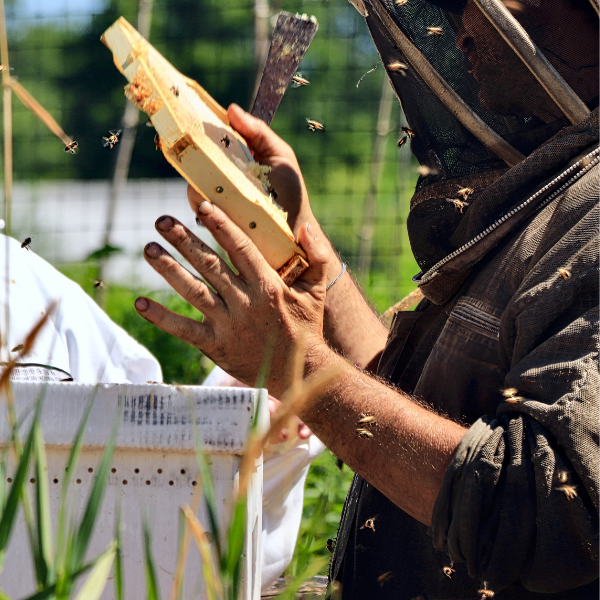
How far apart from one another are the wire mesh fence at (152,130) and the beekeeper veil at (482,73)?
255 cm

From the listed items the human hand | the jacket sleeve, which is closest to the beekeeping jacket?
the jacket sleeve

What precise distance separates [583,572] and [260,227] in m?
0.82

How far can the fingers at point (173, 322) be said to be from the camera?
1392 millimetres

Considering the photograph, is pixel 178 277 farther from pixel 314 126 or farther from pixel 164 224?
pixel 314 126

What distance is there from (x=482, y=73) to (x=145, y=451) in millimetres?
1152

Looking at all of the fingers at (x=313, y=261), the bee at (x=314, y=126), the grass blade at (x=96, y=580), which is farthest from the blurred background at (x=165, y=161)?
the grass blade at (x=96, y=580)

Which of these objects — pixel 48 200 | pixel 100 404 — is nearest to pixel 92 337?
pixel 100 404

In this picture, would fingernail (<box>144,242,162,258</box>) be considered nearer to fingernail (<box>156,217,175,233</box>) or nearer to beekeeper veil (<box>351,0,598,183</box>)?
→ fingernail (<box>156,217,175,233</box>)

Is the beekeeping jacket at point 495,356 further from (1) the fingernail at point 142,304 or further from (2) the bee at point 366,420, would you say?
(1) the fingernail at point 142,304

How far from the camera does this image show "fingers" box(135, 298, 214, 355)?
4.57 feet

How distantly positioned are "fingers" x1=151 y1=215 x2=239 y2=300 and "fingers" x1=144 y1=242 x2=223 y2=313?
0.08 feet

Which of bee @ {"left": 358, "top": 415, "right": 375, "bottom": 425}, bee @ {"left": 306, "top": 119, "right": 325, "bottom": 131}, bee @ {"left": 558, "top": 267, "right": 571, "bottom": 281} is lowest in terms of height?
bee @ {"left": 358, "top": 415, "right": 375, "bottom": 425}

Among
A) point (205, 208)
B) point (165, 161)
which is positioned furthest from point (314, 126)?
point (165, 161)

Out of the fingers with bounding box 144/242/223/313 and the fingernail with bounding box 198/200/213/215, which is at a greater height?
the fingernail with bounding box 198/200/213/215
